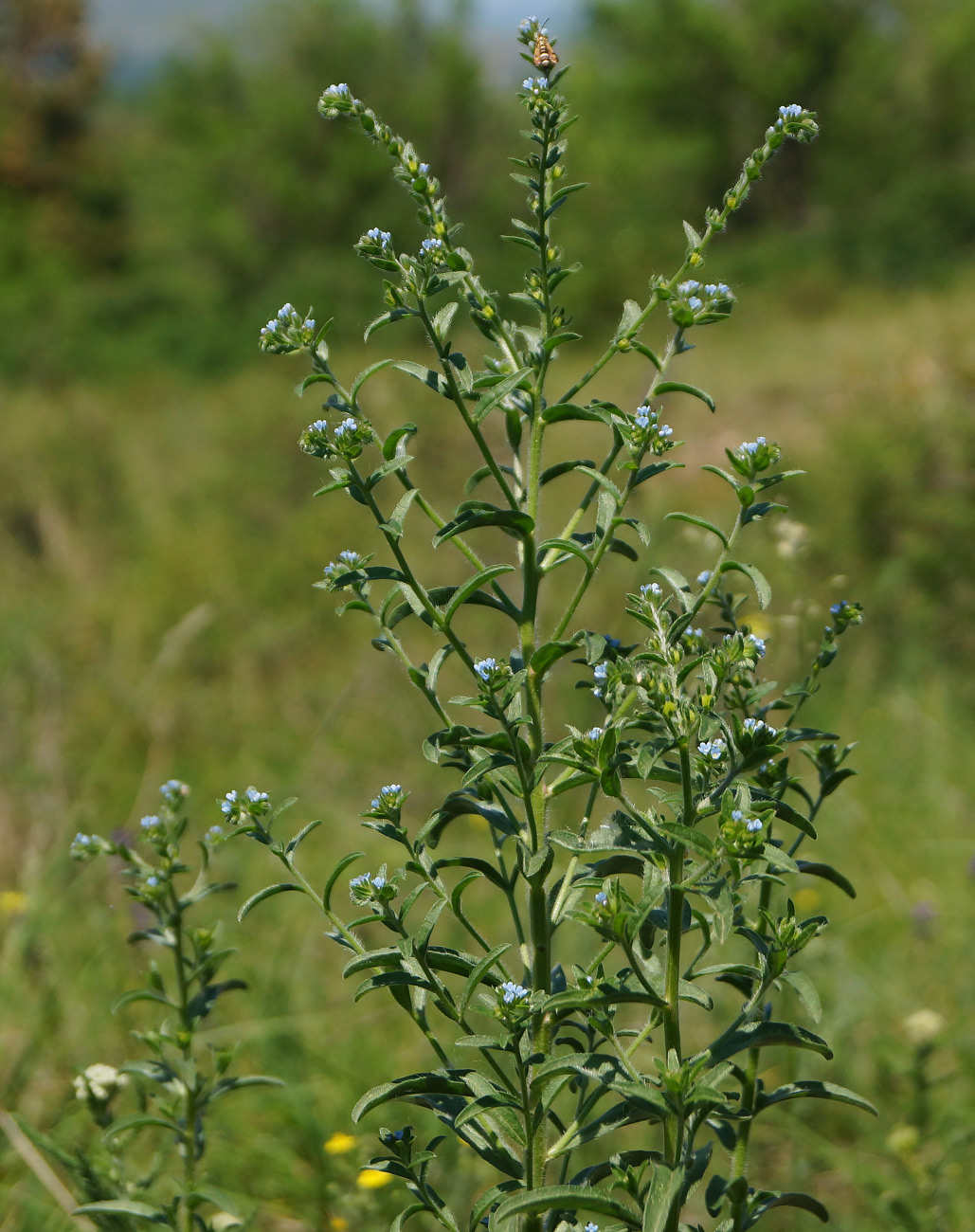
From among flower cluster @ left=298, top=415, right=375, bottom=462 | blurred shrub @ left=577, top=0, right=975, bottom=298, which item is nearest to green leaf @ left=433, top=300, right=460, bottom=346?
flower cluster @ left=298, top=415, right=375, bottom=462

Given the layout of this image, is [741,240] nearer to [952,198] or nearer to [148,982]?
[952,198]

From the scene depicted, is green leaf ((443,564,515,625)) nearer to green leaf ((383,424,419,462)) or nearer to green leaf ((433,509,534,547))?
green leaf ((433,509,534,547))

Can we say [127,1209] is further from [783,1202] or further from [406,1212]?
[783,1202]

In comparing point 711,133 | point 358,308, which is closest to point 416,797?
point 358,308

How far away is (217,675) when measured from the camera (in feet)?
19.3

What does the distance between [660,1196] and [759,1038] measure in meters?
0.19

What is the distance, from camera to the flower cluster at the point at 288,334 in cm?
116

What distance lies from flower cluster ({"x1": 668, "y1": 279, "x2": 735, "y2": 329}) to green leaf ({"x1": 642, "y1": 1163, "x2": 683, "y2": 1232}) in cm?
79

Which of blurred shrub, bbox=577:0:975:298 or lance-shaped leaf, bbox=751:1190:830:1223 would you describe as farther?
blurred shrub, bbox=577:0:975:298

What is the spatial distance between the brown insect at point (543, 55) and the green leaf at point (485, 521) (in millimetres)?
452

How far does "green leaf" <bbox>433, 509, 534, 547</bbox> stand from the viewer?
45.7 inches

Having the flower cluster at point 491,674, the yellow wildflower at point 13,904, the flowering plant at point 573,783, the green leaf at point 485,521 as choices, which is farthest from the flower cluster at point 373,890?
the yellow wildflower at point 13,904

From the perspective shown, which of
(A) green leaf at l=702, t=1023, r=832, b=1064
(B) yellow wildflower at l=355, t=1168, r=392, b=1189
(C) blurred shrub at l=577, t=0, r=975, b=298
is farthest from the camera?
(C) blurred shrub at l=577, t=0, r=975, b=298

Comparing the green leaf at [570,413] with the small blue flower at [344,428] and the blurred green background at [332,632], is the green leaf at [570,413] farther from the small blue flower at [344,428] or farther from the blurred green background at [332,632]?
the blurred green background at [332,632]
